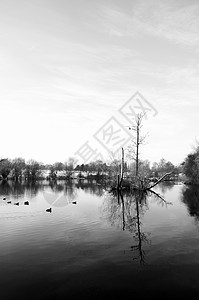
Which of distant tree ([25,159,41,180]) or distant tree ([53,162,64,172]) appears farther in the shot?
distant tree ([53,162,64,172])

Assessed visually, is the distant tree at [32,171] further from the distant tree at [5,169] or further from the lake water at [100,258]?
the lake water at [100,258]

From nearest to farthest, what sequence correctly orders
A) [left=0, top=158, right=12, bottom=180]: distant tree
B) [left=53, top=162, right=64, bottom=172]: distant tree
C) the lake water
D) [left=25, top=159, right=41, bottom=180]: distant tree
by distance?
the lake water → [left=0, top=158, right=12, bottom=180]: distant tree → [left=25, top=159, right=41, bottom=180]: distant tree → [left=53, top=162, right=64, bottom=172]: distant tree

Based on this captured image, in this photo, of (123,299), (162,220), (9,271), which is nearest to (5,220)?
(9,271)

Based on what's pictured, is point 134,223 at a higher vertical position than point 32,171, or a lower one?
lower

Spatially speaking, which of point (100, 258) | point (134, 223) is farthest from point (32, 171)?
point (100, 258)

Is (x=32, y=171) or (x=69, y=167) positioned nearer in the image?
(x=32, y=171)

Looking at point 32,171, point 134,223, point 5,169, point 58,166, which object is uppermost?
point 58,166

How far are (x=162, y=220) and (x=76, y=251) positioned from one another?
27.9 ft

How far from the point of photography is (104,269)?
891 cm

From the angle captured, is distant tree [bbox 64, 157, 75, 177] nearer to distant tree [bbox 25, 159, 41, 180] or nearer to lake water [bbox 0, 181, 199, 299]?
distant tree [bbox 25, 159, 41, 180]

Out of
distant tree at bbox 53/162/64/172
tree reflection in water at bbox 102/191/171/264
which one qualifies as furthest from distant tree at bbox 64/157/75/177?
tree reflection in water at bbox 102/191/171/264


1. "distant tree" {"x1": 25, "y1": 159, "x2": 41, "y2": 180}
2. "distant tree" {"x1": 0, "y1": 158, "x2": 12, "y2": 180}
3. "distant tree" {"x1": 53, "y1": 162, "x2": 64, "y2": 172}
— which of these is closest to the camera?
"distant tree" {"x1": 0, "y1": 158, "x2": 12, "y2": 180}

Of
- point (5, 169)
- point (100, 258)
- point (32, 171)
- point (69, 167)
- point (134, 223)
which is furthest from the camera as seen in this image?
point (69, 167)

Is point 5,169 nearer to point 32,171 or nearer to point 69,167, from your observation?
point 32,171
